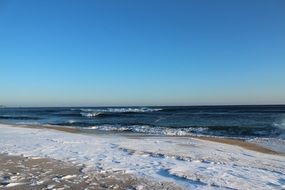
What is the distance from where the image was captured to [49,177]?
727 cm

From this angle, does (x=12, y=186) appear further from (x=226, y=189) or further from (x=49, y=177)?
(x=226, y=189)

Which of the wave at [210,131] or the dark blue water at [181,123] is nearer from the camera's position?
the wave at [210,131]

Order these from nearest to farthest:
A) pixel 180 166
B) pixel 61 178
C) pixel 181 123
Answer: pixel 61 178 → pixel 180 166 → pixel 181 123

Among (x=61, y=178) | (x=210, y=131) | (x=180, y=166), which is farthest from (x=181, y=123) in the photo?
(x=61, y=178)

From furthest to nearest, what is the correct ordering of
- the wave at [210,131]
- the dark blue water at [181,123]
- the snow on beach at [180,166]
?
the dark blue water at [181,123] < the wave at [210,131] < the snow on beach at [180,166]

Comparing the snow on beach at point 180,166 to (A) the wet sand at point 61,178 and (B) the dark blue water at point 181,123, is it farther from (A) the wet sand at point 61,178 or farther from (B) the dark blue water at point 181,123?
(B) the dark blue water at point 181,123

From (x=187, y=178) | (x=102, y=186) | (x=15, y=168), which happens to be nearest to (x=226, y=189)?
(x=187, y=178)

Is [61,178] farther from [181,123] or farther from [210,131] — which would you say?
[181,123]

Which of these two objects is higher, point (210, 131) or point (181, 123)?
point (181, 123)

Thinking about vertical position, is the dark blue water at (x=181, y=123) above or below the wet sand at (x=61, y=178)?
below

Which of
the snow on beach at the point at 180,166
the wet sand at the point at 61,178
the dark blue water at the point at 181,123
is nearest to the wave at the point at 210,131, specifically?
the dark blue water at the point at 181,123

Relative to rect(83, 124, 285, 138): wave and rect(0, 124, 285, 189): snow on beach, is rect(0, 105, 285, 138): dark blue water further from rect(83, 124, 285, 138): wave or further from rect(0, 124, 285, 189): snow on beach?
rect(0, 124, 285, 189): snow on beach

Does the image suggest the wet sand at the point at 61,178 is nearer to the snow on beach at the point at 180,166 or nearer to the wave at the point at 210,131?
the snow on beach at the point at 180,166

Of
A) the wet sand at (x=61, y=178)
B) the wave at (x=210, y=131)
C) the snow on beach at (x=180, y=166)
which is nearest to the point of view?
the wet sand at (x=61, y=178)
